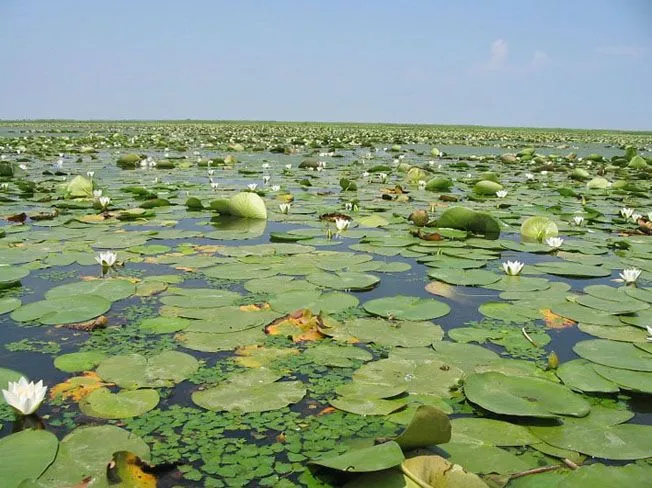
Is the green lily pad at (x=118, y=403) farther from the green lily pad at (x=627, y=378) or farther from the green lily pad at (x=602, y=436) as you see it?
the green lily pad at (x=627, y=378)

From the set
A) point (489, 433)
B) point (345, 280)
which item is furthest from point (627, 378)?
point (345, 280)

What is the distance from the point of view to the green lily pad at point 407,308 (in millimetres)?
2633

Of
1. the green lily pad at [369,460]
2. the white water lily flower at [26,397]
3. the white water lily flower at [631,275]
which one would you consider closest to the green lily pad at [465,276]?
the white water lily flower at [631,275]

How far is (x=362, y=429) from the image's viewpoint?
1696 millimetres

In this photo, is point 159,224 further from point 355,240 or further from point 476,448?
point 476,448

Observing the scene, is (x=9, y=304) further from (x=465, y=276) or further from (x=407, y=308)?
(x=465, y=276)

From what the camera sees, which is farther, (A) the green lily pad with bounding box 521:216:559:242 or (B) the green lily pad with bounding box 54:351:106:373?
(A) the green lily pad with bounding box 521:216:559:242

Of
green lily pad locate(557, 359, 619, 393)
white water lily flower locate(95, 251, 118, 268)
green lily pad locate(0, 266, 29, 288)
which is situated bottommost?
green lily pad locate(557, 359, 619, 393)

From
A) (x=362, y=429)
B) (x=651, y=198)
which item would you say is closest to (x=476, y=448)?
(x=362, y=429)

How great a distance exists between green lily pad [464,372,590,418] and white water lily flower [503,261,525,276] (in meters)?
1.48

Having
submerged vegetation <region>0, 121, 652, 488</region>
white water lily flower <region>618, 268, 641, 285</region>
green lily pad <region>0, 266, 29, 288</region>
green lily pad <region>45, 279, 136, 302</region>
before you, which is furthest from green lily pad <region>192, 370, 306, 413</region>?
white water lily flower <region>618, 268, 641, 285</region>

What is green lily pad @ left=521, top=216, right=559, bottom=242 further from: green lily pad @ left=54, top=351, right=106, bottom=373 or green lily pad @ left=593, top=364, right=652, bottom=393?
green lily pad @ left=54, top=351, right=106, bottom=373

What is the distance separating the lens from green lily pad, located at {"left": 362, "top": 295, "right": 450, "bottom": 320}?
263 cm

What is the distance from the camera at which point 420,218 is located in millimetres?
4816
